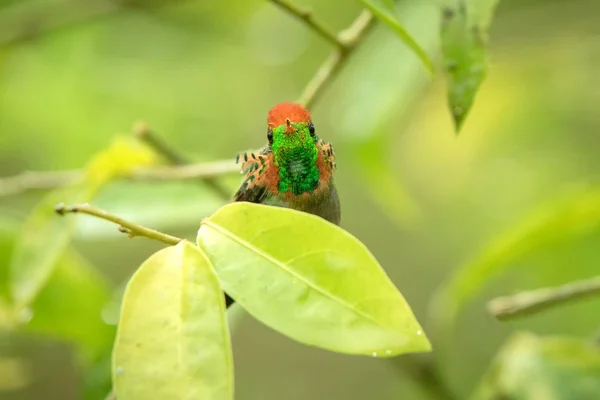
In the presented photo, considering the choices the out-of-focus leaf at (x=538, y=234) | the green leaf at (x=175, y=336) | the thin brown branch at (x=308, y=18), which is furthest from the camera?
the out-of-focus leaf at (x=538, y=234)

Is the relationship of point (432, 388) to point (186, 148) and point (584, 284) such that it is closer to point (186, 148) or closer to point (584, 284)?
point (584, 284)

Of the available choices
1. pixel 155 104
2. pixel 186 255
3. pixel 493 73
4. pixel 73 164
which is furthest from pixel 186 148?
pixel 186 255

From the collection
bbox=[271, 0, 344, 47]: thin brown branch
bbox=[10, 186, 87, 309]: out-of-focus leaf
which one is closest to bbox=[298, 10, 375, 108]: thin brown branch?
bbox=[271, 0, 344, 47]: thin brown branch

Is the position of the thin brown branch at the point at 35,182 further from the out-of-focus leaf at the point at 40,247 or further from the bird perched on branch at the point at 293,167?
Answer: the bird perched on branch at the point at 293,167

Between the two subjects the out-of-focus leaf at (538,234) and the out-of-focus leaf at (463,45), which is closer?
the out-of-focus leaf at (463,45)

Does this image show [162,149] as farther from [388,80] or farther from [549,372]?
[549,372]

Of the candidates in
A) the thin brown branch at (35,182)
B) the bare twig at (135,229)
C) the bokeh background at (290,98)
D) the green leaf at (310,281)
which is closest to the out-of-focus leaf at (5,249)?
the thin brown branch at (35,182)

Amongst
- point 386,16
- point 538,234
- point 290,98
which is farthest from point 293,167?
point 290,98
